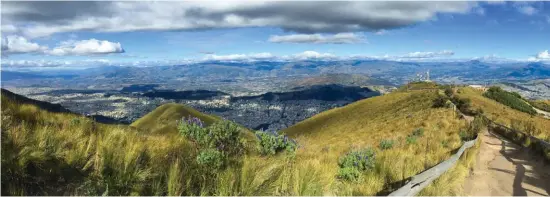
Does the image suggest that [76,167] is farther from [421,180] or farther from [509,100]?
[509,100]

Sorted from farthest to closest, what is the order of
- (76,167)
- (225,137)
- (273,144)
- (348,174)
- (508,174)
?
(508,174), (273,144), (225,137), (348,174), (76,167)

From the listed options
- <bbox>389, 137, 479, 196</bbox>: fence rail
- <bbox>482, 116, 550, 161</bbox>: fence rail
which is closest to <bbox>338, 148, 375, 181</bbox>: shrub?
<bbox>389, 137, 479, 196</bbox>: fence rail

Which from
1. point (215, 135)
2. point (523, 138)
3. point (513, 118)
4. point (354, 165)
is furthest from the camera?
point (513, 118)

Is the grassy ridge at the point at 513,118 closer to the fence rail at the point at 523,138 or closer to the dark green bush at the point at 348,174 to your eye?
the fence rail at the point at 523,138

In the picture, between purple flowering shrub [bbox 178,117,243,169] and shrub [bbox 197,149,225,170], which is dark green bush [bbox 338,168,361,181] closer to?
purple flowering shrub [bbox 178,117,243,169]

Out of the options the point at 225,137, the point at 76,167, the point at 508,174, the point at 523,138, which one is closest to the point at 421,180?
the point at 225,137

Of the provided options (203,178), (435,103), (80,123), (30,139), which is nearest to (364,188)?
(203,178)

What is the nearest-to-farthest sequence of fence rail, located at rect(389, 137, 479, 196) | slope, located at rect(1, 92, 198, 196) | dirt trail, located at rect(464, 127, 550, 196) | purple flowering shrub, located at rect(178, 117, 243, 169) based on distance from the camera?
1. slope, located at rect(1, 92, 198, 196)
2. fence rail, located at rect(389, 137, 479, 196)
3. purple flowering shrub, located at rect(178, 117, 243, 169)
4. dirt trail, located at rect(464, 127, 550, 196)

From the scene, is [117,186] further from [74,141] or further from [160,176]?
[74,141]
